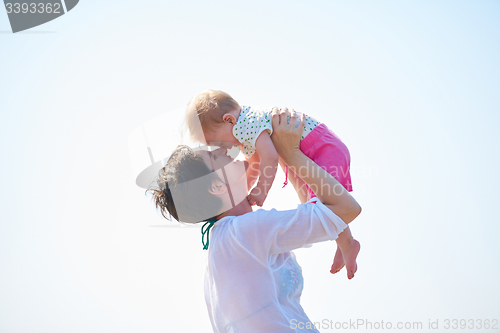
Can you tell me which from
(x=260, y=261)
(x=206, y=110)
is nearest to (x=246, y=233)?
(x=260, y=261)

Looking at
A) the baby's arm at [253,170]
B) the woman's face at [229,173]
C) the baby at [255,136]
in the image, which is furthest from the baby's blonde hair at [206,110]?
the woman's face at [229,173]

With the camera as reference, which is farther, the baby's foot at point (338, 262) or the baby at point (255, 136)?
the baby's foot at point (338, 262)

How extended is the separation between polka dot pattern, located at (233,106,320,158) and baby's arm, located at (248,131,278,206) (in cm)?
4

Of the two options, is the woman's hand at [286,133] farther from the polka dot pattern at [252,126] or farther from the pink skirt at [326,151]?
the pink skirt at [326,151]

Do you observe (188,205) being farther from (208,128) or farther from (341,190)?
(208,128)

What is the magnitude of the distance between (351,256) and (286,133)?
78 centimetres

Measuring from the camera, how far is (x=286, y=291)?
1291 mm

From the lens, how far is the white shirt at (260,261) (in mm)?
1213

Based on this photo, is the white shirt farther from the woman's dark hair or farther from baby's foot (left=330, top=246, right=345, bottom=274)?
baby's foot (left=330, top=246, right=345, bottom=274)

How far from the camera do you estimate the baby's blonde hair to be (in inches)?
78.7

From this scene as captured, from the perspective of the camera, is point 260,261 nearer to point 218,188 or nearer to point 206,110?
point 218,188

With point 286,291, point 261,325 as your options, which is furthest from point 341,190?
point 261,325

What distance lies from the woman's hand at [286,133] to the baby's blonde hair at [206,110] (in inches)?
11.9

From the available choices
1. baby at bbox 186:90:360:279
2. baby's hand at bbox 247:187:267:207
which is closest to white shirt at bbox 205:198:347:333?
baby's hand at bbox 247:187:267:207
